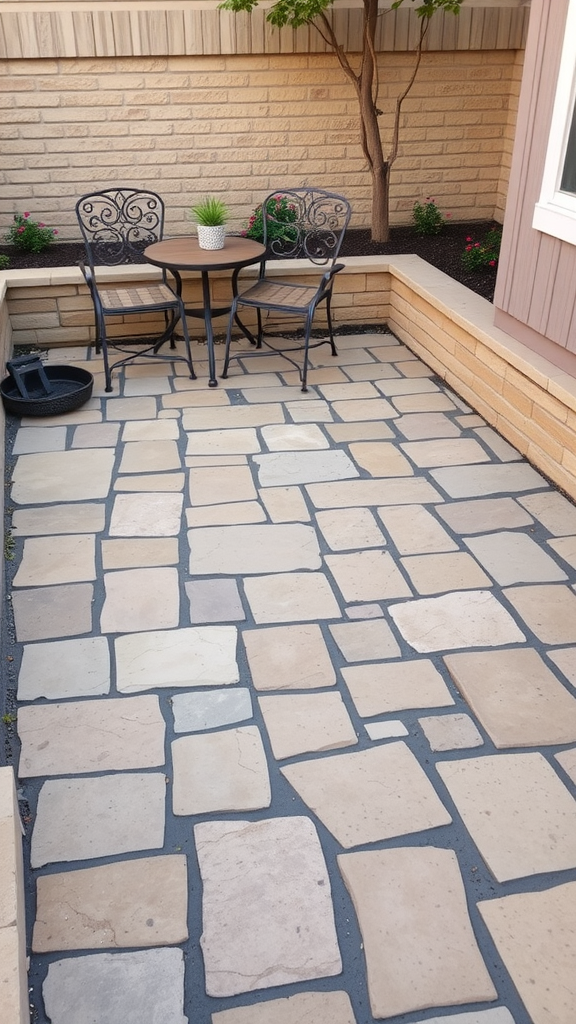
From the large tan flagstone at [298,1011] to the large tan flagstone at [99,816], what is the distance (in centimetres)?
44

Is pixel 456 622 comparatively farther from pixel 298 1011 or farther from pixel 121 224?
pixel 121 224

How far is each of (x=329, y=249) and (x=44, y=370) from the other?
7.24 ft

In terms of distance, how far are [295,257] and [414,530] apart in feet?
9.67

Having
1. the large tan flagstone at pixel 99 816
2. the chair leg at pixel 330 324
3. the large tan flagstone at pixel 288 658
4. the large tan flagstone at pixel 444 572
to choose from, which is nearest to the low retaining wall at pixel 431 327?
the chair leg at pixel 330 324

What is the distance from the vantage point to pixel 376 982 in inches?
63.6

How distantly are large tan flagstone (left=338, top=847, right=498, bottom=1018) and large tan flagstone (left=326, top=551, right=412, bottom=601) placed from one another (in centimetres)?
104

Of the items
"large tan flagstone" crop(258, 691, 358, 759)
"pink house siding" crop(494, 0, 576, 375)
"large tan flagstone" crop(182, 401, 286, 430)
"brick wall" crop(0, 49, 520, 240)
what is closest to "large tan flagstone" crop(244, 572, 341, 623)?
"large tan flagstone" crop(258, 691, 358, 759)

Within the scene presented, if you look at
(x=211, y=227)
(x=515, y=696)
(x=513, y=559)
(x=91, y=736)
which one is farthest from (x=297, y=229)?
(x=91, y=736)

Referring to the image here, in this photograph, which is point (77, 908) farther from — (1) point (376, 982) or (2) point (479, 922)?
(2) point (479, 922)

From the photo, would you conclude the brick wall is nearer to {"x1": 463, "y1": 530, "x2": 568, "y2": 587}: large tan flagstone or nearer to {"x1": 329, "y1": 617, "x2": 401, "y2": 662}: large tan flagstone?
{"x1": 463, "y1": 530, "x2": 568, "y2": 587}: large tan flagstone

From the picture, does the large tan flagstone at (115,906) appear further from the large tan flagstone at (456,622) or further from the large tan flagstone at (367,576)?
the large tan flagstone at (367,576)

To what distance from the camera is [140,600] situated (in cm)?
278

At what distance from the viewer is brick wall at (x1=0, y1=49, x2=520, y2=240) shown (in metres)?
5.35

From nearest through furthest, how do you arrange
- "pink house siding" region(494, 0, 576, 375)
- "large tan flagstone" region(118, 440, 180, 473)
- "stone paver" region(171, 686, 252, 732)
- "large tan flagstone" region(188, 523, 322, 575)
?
1. "stone paver" region(171, 686, 252, 732)
2. "large tan flagstone" region(188, 523, 322, 575)
3. "pink house siding" region(494, 0, 576, 375)
4. "large tan flagstone" region(118, 440, 180, 473)
